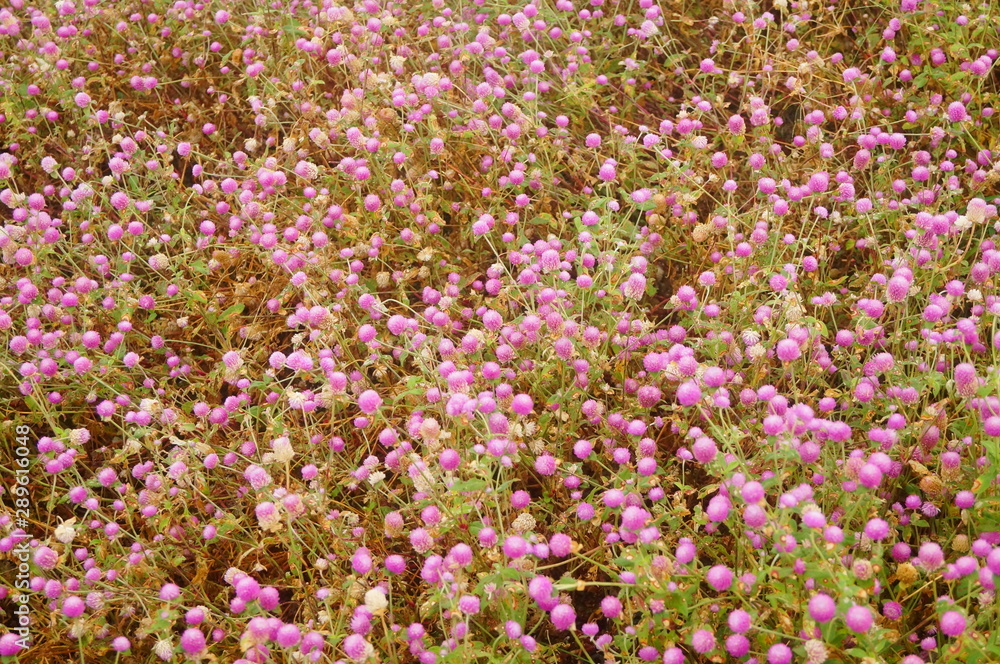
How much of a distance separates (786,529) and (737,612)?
0.17 m

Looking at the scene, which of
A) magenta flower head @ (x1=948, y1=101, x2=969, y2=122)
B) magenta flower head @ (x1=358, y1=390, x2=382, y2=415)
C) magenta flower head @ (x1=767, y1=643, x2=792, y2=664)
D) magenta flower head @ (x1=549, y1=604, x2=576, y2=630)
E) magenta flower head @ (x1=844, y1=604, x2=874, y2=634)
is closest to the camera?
magenta flower head @ (x1=844, y1=604, x2=874, y2=634)

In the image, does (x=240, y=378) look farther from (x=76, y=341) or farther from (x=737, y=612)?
(x=737, y=612)

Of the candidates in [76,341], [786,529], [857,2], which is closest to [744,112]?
[857,2]

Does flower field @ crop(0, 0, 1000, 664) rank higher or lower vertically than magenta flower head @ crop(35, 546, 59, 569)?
higher

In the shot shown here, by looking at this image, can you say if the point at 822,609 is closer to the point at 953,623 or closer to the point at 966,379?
the point at 953,623

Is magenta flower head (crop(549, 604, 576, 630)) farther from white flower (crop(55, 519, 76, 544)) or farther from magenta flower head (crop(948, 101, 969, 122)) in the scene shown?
magenta flower head (crop(948, 101, 969, 122))

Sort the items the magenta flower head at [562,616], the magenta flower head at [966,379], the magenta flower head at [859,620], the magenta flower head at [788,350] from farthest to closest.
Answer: the magenta flower head at [788,350] → the magenta flower head at [966,379] → the magenta flower head at [562,616] → the magenta flower head at [859,620]

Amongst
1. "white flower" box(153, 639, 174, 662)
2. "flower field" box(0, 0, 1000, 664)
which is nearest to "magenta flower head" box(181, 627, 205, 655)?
"flower field" box(0, 0, 1000, 664)

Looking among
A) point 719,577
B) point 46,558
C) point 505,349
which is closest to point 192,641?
point 46,558

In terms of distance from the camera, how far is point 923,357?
2.16 meters

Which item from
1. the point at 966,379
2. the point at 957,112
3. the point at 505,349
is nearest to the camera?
the point at 966,379

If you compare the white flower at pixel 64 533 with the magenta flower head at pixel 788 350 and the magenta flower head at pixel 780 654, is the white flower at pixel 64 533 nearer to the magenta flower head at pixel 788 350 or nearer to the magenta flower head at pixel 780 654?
the magenta flower head at pixel 780 654

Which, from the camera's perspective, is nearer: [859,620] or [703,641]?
[859,620]

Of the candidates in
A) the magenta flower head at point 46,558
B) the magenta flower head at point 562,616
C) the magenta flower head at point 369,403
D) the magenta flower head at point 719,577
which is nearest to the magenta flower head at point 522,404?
the magenta flower head at point 369,403
